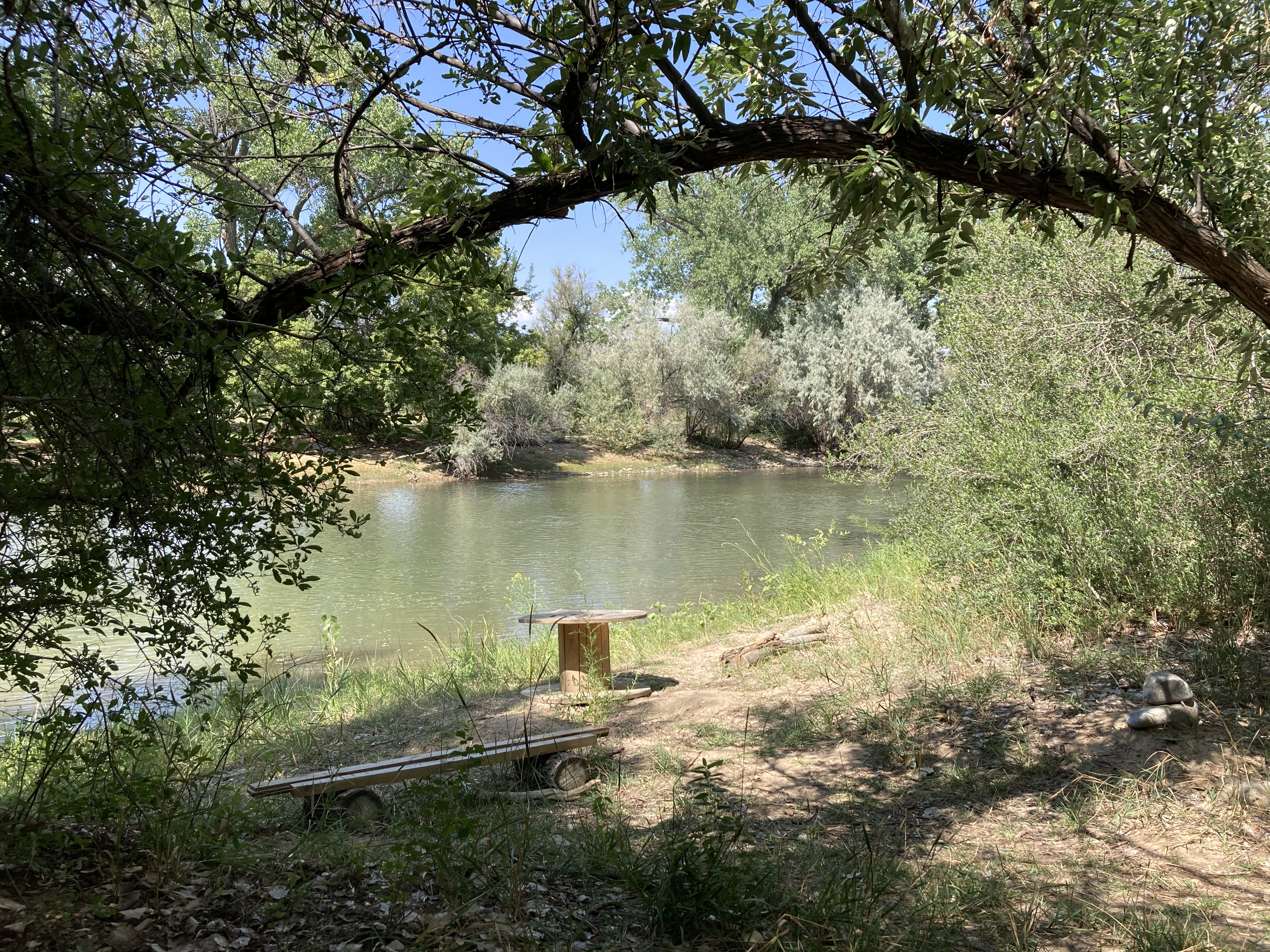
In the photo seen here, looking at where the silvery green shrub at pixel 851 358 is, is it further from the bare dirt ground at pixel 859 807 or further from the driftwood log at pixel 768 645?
the bare dirt ground at pixel 859 807

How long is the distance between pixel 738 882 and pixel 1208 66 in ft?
14.7

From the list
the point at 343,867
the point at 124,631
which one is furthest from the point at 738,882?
the point at 124,631

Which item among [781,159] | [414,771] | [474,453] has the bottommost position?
[414,771]

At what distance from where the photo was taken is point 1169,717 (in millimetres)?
4723

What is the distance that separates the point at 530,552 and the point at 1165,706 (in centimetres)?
1204

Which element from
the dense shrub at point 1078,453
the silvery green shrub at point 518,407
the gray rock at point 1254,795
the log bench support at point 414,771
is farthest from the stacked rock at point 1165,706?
the silvery green shrub at point 518,407

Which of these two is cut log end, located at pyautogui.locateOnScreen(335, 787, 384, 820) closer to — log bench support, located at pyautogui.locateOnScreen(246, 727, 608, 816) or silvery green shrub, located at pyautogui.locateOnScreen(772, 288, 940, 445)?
log bench support, located at pyautogui.locateOnScreen(246, 727, 608, 816)

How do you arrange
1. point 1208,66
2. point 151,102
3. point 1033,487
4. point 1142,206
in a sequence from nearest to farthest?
1. point 151,102
2. point 1142,206
3. point 1208,66
4. point 1033,487

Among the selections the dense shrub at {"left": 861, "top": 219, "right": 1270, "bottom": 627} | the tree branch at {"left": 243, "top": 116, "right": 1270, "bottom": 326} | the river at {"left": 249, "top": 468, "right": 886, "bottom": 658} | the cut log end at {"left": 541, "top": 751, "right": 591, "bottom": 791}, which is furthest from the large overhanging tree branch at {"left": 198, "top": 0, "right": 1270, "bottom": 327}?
the river at {"left": 249, "top": 468, "right": 886, "bottom": 658}

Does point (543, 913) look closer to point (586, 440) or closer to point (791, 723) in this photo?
point (791, 723)

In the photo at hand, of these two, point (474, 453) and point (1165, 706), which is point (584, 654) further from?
point (474, 453)

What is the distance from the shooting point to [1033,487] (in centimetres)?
691

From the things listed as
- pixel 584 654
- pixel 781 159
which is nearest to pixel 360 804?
pixel 584 654

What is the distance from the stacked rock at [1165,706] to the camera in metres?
4.73
